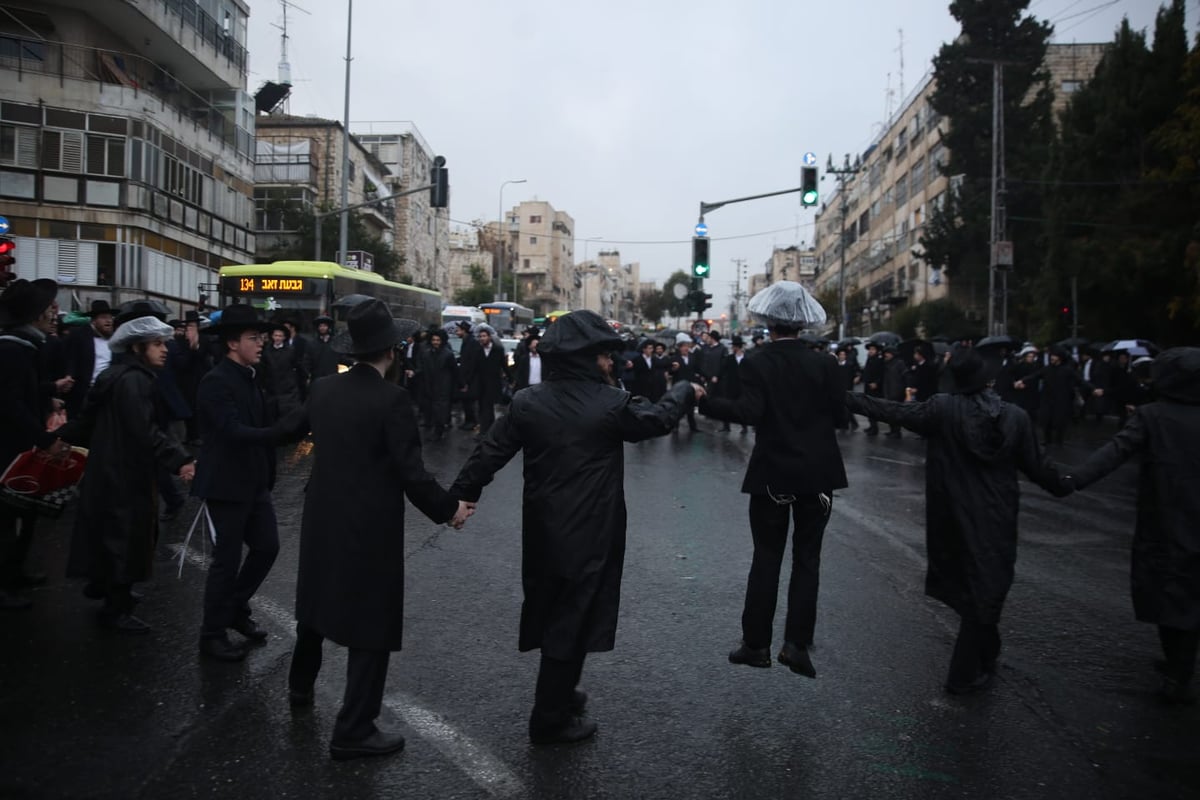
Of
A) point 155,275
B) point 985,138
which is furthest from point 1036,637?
point 985,138

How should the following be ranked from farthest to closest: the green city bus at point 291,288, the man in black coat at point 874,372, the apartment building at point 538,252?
the apartment building at point 538,252
the green city bus at point 291,288
the man in black coat at point 874,372

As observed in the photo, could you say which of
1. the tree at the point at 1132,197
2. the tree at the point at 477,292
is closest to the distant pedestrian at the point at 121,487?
the tree at the point at 1132,197

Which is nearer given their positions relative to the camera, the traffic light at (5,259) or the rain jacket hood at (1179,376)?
the rain jacket hood at (1179,376)

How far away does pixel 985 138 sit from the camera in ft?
149

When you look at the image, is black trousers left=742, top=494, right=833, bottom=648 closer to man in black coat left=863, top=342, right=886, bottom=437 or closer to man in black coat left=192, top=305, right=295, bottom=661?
man in black coat left=192, top=305, right=295, bottom=661

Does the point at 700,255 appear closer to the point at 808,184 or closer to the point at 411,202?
the point at 808,184

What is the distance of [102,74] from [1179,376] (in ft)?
103

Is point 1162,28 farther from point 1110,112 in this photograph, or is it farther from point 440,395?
point 440,395

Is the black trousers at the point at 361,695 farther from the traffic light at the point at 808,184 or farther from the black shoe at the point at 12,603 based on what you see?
the traffic light at the point at 808,184

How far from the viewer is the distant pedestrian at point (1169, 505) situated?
468cm

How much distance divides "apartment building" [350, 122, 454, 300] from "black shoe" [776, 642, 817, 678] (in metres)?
60.6

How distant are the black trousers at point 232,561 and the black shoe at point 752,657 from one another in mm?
2570

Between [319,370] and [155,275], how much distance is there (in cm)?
1749

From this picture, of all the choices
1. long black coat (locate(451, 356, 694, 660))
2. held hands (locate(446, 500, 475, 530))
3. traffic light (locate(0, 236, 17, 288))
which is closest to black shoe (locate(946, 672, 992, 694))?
long black coat (locate(451, 356, 694, 660))
